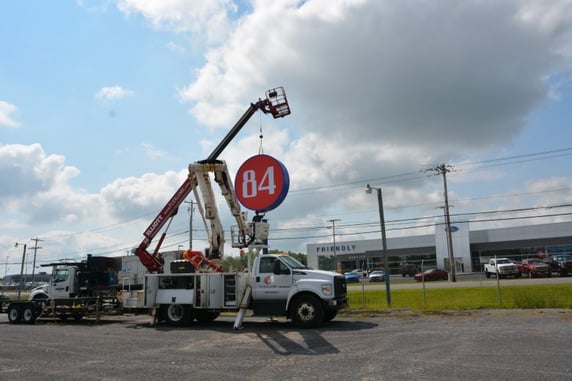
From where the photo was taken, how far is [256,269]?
1622 cm

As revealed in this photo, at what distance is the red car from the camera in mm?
39156

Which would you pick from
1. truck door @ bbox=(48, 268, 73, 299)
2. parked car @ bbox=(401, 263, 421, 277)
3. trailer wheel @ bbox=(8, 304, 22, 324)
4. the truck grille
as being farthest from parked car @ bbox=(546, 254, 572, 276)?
trailer wheel @ bbox=(8, 304, 22, 324)

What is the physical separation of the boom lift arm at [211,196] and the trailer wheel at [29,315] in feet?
16.4

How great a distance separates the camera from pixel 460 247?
6325 cm

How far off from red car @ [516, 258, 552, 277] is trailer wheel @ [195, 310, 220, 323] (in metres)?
31.2

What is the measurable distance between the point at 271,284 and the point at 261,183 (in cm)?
383

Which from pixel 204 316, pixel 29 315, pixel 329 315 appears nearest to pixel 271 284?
pixel 329 315

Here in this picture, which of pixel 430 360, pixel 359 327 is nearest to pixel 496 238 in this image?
pixel 359 327

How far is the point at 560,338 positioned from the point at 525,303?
8045mm

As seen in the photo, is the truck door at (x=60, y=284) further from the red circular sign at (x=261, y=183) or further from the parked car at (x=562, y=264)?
the parked car at (x=562, y=264)

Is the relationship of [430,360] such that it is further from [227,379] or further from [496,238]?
[496,238]

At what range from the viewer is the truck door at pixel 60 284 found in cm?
2259

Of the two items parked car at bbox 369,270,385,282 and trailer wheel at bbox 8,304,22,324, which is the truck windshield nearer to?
trailer wheel at bbox 8,304,22,324

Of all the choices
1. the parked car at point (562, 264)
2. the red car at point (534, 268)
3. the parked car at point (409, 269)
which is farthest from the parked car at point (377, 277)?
the parked car at point (562, 264)
